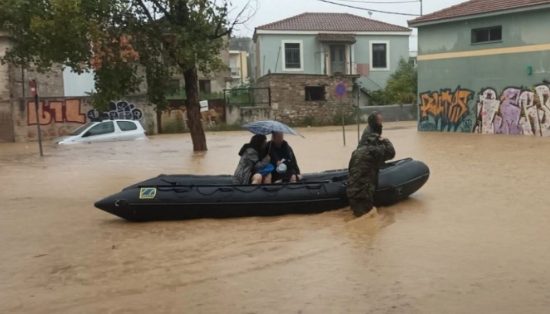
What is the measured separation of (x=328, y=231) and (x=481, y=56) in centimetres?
1939

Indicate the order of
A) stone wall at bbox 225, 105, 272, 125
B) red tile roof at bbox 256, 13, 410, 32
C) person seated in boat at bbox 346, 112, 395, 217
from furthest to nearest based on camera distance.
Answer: red tile roof at bbox 256, 13, 410, 32
stone wall at bbox 225, 105, 272, 125
person seated in boat at bbox 346, 112, 395, 217

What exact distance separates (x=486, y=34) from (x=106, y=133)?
15213 millimetres

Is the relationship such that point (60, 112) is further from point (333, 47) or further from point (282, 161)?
point (333, 47)

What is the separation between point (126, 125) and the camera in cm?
2467

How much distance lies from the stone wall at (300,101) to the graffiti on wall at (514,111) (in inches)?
542

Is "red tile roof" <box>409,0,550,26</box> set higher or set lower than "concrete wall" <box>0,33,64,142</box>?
higher

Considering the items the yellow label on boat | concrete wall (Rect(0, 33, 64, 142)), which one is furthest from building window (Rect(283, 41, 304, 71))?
the yellow label on boat

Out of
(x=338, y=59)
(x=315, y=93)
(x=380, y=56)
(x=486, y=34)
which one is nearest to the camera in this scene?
(x=486, y=34)

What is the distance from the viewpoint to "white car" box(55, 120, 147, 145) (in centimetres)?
2398

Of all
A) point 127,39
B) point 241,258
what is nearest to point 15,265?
point 241,258

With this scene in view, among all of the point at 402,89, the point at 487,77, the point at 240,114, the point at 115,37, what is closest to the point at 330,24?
the point at 402,89

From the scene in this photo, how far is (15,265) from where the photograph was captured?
24.3 ft

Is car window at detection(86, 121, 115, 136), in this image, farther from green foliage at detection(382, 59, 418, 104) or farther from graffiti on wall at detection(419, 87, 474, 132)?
green foliage at detection(382, 59, 418, 104)

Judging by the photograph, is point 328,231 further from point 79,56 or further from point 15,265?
point 79,56
